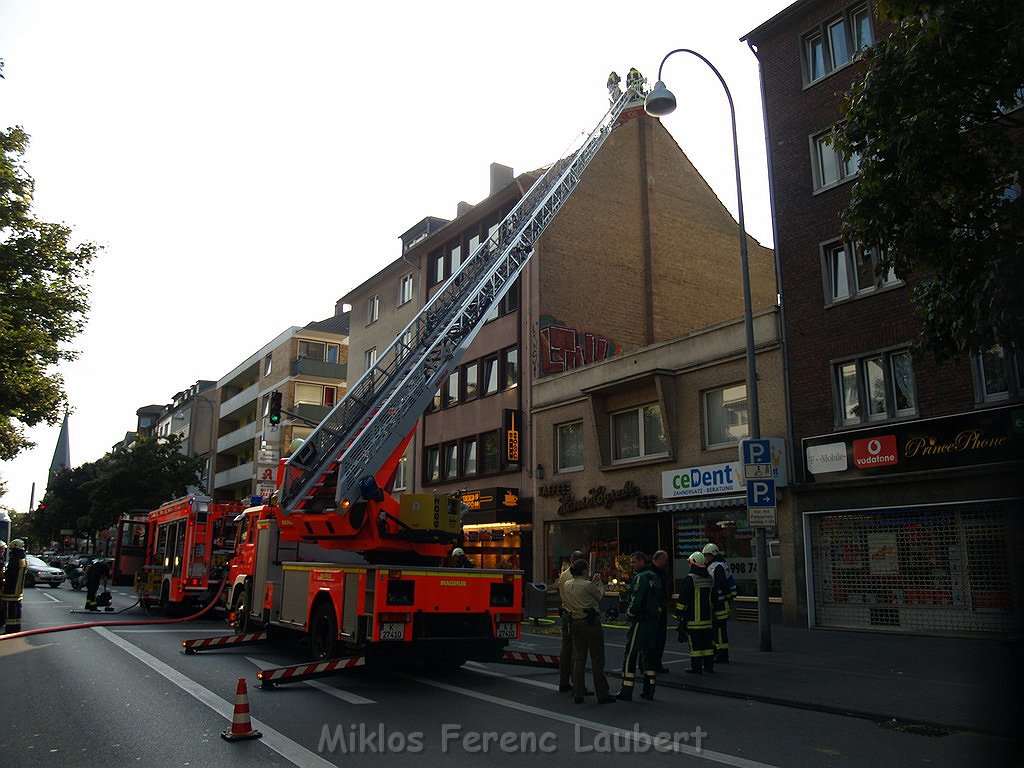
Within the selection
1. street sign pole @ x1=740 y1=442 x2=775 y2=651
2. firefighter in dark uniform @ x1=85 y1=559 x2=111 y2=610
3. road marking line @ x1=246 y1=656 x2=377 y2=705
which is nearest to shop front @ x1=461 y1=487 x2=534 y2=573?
firefighter in dark uniform @ x1=85 y1=559 x2=111 y2=610

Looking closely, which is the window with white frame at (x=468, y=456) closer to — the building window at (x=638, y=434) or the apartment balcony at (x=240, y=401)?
the building window at (x=638, y=434)

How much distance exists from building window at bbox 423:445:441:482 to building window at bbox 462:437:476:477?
73.8 inches

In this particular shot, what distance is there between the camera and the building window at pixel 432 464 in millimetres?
33206

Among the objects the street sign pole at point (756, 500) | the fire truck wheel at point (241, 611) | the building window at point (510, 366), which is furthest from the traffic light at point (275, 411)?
the building window at point (510, 366)

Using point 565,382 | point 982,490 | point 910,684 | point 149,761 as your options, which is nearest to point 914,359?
point 910,684

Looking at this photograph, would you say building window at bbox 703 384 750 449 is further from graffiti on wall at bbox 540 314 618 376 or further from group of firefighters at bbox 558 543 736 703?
group of firefighters at bbox 558 543 736 703

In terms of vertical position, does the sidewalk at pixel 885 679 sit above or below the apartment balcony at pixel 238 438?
below

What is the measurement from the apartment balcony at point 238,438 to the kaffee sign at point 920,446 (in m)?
41.8

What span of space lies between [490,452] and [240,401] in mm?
32892

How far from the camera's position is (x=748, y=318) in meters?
14.4

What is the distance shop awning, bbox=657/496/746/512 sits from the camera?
19.1 m

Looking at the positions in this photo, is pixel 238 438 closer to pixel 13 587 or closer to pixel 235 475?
pixel 235 475

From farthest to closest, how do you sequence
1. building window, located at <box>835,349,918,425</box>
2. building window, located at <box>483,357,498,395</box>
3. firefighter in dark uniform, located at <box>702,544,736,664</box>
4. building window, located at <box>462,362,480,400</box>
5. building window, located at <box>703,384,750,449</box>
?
building window, located at <box>462,362,480,400</box>, building window, located at <box>483,357,498,395</box>, building window, located at <box>703,384,750,449</box>, building window, located at <box>835,349,918,425</box>, firefighter in dark uniform, located at <box>702,544,736,664</box>

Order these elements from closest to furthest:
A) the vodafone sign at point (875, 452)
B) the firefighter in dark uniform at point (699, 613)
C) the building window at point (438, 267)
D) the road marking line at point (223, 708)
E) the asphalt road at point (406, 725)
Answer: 1. the road marking line at point (223, 708)
2. the asphalt road at point (406, 725)
3. the firefighter in dark uniform at point (699, 613)
4. the vodafone sign at point (875, 452)
5. the building window at point (438, 267)
